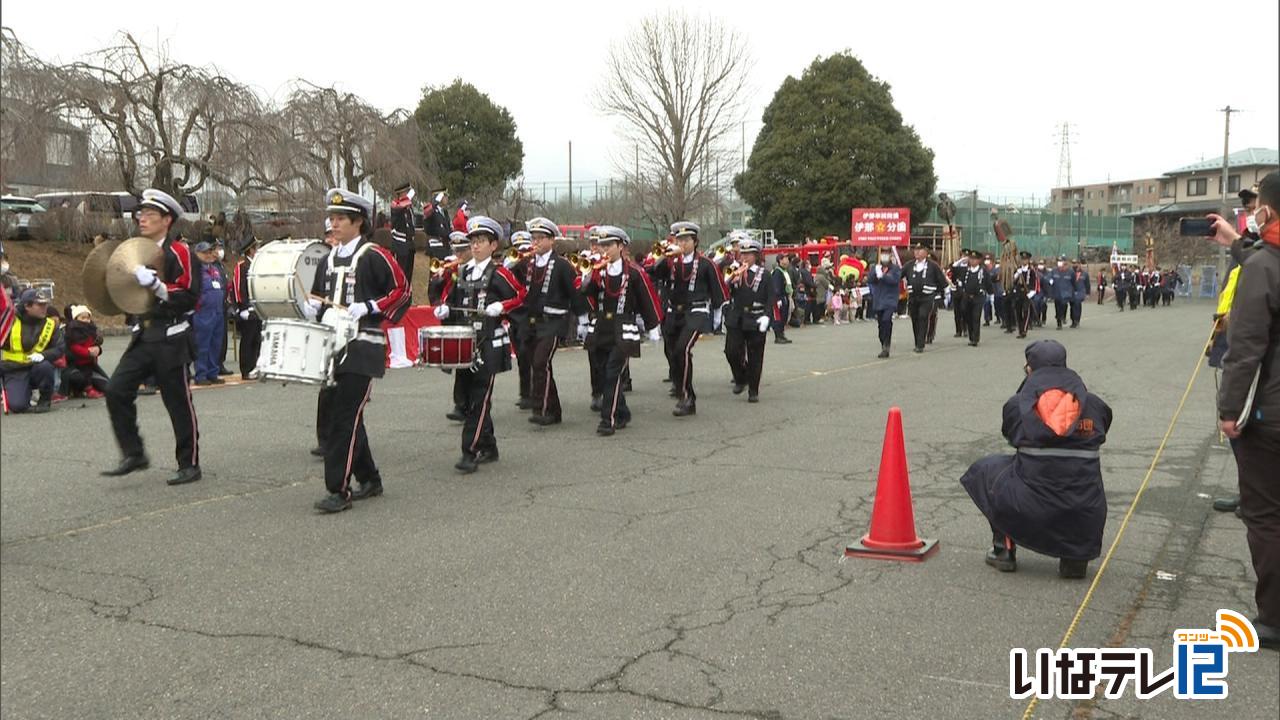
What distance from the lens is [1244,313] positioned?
488 centimetres

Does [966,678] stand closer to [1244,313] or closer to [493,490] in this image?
[1244,313]

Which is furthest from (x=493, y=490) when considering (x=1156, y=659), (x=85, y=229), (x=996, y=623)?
(x=85, y=229)

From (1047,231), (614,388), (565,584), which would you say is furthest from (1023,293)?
(1047,231)

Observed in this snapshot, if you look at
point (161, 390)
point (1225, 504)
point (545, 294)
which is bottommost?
point (1225, 504)

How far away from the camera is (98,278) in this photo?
252 inches

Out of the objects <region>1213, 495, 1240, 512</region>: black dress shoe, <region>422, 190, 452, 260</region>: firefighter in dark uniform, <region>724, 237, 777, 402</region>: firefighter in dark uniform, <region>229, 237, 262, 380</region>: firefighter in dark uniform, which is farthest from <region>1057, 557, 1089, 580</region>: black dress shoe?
<region>229, 237, 262, 380</region>: firefighter in dark uniform

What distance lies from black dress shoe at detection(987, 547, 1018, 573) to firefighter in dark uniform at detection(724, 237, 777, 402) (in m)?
7.25

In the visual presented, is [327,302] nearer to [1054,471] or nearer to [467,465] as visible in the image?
[467,465]

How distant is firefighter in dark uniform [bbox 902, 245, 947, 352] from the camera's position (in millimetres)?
20219

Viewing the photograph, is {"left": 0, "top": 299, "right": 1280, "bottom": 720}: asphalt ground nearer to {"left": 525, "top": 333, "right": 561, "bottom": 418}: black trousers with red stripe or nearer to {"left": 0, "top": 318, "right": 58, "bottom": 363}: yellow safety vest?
{"left": 525, "top": 333, "right": 561, "bottom": 418}: black trousers with red stripe

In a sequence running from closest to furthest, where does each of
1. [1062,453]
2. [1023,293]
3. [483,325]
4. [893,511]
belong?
[1062,453] < [893,511] < [483,325] < [1023,293]

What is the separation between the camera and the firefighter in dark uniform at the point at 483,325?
29.0 ft

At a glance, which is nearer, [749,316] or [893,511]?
[893,511]

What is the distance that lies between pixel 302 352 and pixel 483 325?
212 centimetres
